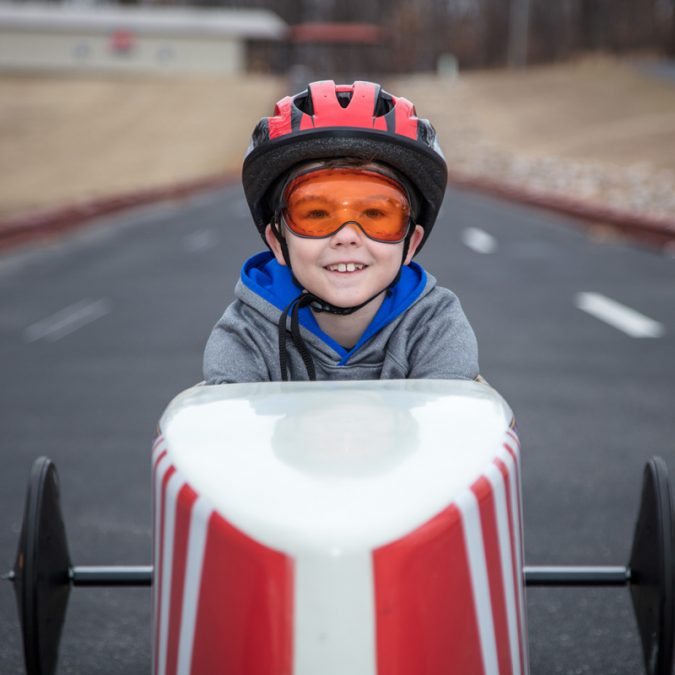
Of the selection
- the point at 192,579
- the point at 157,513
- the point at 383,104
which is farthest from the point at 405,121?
the point at 192,579

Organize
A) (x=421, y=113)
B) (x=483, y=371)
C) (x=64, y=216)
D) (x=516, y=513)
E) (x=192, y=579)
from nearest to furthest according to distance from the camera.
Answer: (x=192, y=579), (x=516, y=513), (x=483, y=371), (x=64, y=216), (x=421, y=113)

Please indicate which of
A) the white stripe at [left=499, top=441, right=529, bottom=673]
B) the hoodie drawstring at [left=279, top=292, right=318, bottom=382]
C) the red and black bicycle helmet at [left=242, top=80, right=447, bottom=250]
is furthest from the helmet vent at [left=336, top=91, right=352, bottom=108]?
the white stripe at [left=499, top=441, right=529, bottom=673]

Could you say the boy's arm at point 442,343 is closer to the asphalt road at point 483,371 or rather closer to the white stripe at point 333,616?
the white stripe at point 333,616

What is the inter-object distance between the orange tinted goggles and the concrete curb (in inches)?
A: 557

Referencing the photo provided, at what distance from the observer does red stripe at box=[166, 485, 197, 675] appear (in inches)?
63.1

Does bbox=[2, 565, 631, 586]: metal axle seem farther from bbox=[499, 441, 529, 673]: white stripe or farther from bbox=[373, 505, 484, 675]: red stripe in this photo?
bbox=[373, 505, 484, 675]: red stripe

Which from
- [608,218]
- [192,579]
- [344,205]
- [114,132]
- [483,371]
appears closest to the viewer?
[192,579]

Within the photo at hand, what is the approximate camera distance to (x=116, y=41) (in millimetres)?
67625

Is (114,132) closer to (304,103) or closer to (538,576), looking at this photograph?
(304,103)

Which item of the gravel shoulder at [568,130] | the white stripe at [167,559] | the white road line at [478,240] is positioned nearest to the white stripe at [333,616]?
the white stripe at [167,559]

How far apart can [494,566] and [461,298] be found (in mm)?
8748

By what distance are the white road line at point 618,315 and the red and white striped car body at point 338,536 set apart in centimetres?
704

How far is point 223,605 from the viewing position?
1.53 metres

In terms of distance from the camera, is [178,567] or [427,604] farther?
[178,567]
